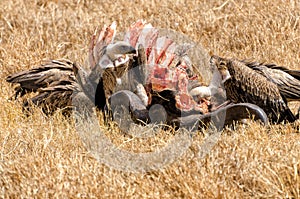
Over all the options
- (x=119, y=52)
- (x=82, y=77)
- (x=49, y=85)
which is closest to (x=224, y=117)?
(x=119, y=52)

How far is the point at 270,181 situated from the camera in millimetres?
3404

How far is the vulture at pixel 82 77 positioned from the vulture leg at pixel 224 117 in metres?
0.50

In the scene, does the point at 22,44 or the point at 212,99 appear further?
the point at 22,44

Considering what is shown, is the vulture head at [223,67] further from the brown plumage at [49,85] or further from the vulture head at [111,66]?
the brown plumage at [49,85]

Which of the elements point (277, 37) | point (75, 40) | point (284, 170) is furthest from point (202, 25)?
point (284, 170)

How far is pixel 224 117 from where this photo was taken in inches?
164

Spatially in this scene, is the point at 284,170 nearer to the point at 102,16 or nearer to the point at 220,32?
the point at 220,32

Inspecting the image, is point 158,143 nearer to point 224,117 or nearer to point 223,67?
point 224,117

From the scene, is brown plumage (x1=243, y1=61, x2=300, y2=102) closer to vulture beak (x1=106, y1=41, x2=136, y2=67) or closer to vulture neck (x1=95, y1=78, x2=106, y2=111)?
vulture beak (x1=106, y1=41, x2=136, y2=67)

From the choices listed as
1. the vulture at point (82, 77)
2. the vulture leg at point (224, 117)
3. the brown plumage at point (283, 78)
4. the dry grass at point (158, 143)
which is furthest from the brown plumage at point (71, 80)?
the brown plumage at point (283, 78)

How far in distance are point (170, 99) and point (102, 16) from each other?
292 cm

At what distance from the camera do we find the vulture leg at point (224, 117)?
13.4 feet

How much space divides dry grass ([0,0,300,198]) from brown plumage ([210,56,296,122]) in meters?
0.13

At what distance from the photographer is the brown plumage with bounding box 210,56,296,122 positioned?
4395mm
